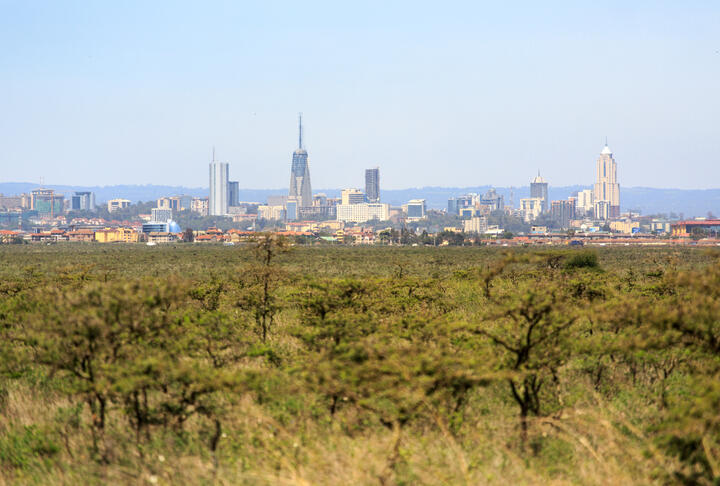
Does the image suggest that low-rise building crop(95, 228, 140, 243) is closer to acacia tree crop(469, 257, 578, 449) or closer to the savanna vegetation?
the savanna vegetation

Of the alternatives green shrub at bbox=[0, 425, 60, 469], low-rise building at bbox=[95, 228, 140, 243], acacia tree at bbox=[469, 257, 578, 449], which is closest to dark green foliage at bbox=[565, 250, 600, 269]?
acacia tree at bbox=[469, 257, 578, 449]

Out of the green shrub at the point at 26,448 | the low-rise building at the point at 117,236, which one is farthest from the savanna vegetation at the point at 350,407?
the low-rise building at the point at 117,236

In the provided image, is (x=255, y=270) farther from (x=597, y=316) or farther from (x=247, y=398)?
(x=597, y=316)

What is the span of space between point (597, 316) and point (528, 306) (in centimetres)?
114

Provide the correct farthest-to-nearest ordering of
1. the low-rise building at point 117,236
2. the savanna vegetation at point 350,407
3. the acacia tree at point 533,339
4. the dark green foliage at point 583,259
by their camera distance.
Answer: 1. the low-rise building at point 117,236
2. the dark green foliage at point 583,259
3. the acacia tree at point 533,339
4. the savanna vegetation at point 350,407

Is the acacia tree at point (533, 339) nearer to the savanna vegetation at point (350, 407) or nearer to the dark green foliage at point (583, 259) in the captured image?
the savanna vegetation at point (350, 407)

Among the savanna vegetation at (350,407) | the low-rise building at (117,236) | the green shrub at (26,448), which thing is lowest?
the low-rise building at (117,236)

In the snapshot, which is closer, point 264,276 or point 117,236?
point 264,276

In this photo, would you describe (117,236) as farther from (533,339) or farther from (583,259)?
(533,339)

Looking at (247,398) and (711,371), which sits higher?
(711,371)

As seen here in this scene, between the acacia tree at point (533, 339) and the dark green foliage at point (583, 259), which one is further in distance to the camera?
the dark green foliage at point (583, 259)

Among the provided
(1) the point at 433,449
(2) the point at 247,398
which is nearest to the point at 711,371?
(1) the point at 433,449

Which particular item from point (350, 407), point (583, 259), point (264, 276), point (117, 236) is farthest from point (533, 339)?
point (117, 236)

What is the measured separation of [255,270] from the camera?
17.9m
